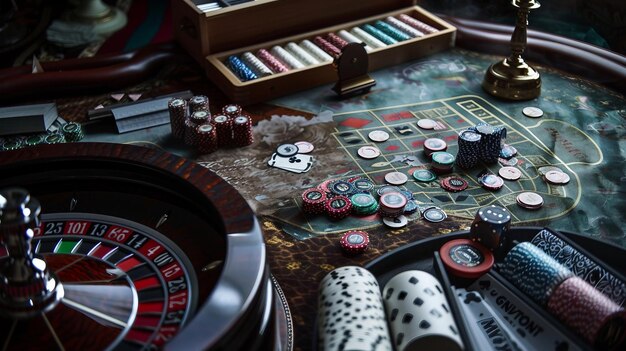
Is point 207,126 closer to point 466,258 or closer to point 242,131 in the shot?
point 242,131

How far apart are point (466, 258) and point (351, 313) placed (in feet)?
1.69

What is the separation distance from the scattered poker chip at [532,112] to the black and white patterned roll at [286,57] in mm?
1057

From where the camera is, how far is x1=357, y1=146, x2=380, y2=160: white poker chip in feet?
10.4

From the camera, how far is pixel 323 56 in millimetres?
3787

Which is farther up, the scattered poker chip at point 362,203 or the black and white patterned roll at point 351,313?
the black and white patterned roll at point 351,313

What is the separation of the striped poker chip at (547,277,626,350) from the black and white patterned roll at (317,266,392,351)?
0.50 metres

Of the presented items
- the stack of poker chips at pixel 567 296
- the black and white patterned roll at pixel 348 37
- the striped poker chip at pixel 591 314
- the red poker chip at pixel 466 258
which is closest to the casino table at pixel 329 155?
the red poker chip at pixel 466 258

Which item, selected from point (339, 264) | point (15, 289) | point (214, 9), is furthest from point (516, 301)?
point (214, 9)

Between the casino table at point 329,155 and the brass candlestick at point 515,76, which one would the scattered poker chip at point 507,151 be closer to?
the casino table at point 329,155

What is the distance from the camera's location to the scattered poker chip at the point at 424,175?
3031 millimetres

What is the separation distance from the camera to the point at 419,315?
2.04m

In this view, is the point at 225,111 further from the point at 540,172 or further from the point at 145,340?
the point at 145,340

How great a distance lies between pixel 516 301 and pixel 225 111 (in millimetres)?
1580

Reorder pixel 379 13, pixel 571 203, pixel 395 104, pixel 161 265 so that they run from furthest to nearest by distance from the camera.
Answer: pixel 379 13, pixel 395 104, pixel 571 203, pixel 161 265
